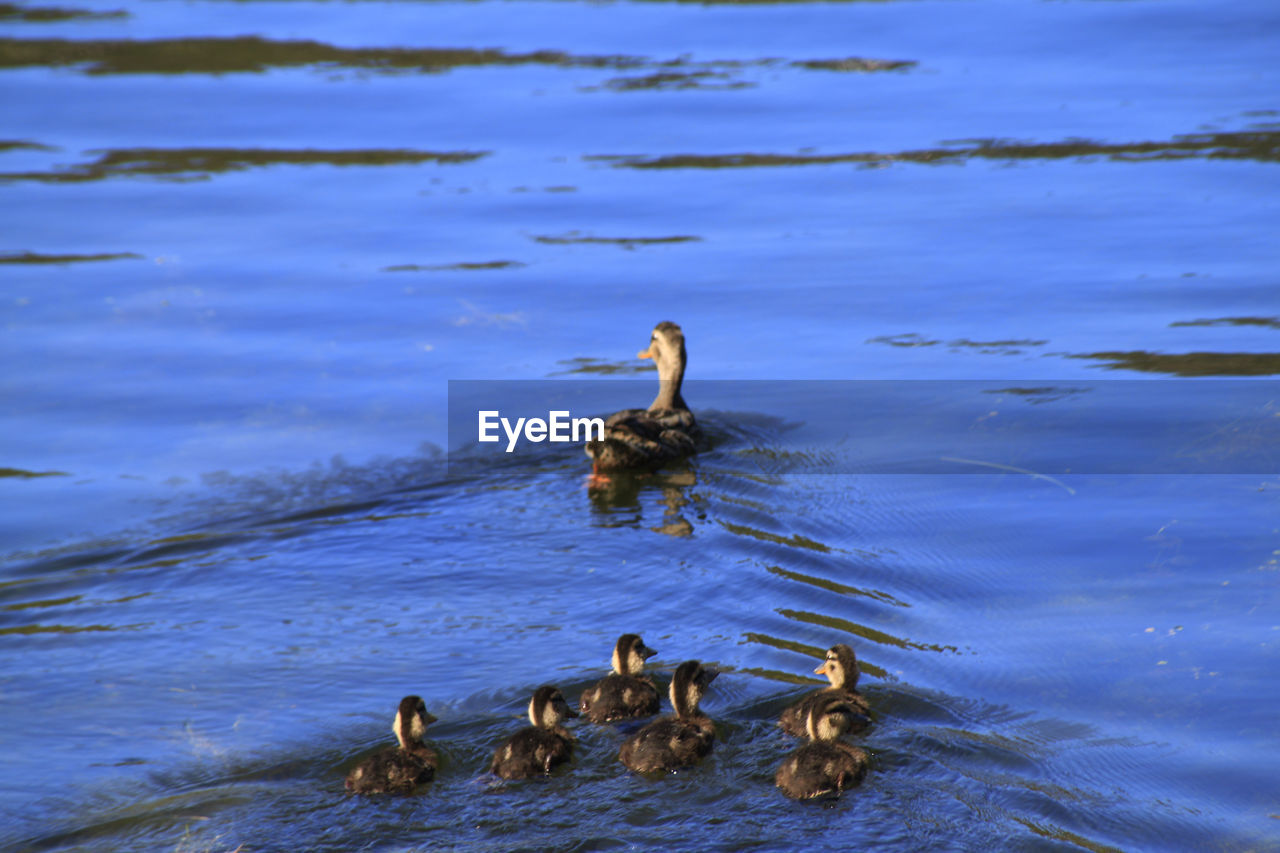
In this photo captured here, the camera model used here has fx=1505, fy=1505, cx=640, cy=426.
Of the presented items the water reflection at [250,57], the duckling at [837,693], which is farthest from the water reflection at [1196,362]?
the water reflection at [250,57]

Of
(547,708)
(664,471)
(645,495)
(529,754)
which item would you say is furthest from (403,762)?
(664,471)

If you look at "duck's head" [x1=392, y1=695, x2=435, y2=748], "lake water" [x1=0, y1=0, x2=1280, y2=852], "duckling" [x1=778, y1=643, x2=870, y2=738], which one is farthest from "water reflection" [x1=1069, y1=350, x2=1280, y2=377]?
"duck's head" [x1=392, y1=695, x2=435, y2=748]

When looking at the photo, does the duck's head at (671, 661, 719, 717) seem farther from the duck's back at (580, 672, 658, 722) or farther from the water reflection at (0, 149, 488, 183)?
the water reflection at (0, 149, 488, 183)

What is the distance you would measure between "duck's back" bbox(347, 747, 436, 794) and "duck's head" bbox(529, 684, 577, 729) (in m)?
0.45

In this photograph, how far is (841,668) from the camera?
19.2 ft

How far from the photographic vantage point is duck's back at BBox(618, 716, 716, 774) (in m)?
5.49

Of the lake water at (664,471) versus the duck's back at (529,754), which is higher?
the lake water at (664,471)

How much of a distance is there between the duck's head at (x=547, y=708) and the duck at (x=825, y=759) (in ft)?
2.79

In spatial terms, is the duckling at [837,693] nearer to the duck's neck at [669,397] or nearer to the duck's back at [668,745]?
the duck's back at [668,745]

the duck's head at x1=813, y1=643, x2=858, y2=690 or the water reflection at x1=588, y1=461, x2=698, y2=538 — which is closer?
the duck's head at x1=813, y1=643, x2=858, y2=690

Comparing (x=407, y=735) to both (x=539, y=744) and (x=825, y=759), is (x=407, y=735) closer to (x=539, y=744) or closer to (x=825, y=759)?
(x=539, y=744)

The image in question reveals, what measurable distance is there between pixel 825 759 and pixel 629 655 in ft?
3.64

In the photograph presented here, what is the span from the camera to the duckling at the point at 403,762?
5348 mm

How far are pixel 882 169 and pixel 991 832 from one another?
1122 cm
